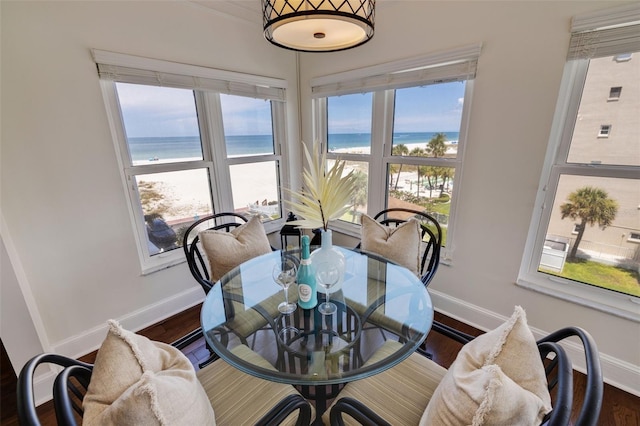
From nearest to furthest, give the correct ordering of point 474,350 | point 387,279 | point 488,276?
point 474,350 → point 387,279 → point 488,276

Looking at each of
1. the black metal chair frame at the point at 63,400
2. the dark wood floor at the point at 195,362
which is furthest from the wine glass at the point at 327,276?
the dark wood floor at the point at 195,362

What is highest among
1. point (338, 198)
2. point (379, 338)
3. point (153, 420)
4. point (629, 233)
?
point (338, 198)

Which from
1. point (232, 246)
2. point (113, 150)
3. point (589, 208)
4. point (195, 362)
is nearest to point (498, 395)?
point (232, 246)

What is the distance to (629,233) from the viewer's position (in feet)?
5.08

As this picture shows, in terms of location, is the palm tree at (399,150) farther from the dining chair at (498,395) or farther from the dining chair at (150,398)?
the dining chair at (150,398)

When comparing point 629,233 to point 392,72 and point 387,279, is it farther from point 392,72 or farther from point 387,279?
point 392,72

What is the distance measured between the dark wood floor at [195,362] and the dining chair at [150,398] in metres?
0.97

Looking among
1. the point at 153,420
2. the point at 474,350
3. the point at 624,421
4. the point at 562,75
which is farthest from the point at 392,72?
the point at 624,421

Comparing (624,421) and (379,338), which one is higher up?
(379,338)

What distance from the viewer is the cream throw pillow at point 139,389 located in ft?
2.13

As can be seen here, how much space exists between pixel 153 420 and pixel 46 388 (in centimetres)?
164

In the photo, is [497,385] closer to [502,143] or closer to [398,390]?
[398,390]

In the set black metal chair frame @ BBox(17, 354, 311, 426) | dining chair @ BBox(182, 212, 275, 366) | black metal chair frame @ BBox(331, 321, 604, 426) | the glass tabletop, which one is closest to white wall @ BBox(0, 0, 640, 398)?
dining chair @ BBox(182, 212, 275, 366)

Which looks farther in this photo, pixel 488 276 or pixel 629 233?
pixel 488 276
